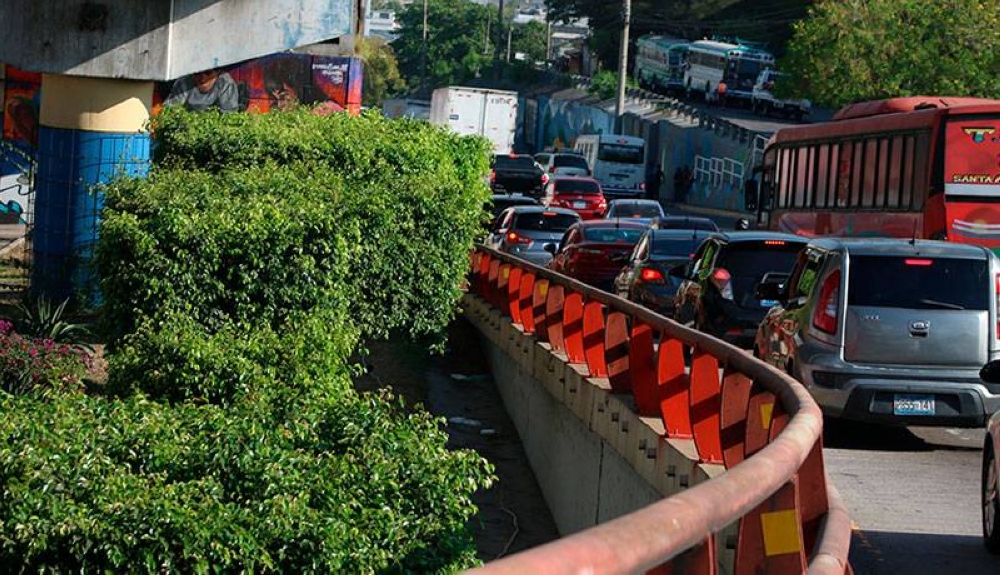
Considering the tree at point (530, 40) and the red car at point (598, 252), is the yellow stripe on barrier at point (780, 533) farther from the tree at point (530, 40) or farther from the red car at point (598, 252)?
the tree at point (530, 40)

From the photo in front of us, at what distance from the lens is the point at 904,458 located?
13875 mm

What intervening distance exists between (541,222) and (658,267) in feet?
38.4

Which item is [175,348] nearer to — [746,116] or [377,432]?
[377,432]

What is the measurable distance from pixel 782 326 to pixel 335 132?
732 centimetres

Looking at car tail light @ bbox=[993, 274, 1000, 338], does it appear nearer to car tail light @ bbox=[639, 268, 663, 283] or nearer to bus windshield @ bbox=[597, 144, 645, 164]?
car tail light @ bbox=[639, 268, 663, 283]

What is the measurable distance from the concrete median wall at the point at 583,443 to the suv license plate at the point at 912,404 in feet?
6.86

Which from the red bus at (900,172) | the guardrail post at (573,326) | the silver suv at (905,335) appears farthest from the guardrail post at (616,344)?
the red bus at (900,172)

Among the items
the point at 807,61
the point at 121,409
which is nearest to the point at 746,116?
the point at 807,61

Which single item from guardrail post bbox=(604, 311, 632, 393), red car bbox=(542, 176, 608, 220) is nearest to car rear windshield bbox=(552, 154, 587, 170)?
red car bbox=(542, 176, 608, 220)

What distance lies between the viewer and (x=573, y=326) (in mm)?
16703

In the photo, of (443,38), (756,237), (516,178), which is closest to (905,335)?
(756,237)

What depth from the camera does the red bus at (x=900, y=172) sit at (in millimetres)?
24750

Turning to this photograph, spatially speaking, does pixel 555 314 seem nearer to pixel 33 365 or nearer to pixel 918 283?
pixel 918 283

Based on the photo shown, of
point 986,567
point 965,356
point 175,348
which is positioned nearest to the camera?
point 986,567
